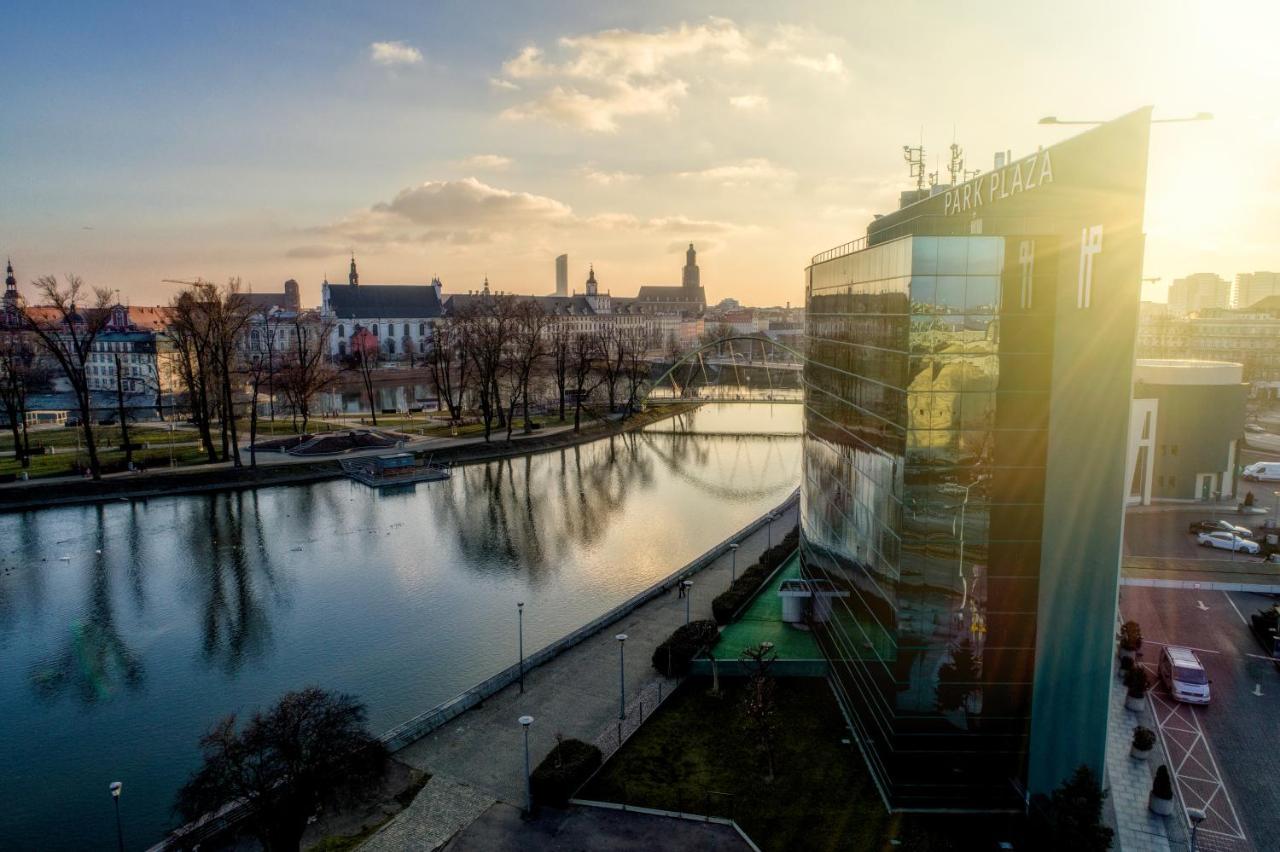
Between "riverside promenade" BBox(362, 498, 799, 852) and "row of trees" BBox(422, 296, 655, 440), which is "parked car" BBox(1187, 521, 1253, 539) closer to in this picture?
"riverside promenade" BBox(362, 498, 799, 852)

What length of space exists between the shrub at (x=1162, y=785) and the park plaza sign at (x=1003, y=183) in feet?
38.5

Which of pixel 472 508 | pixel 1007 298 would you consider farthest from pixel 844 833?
pixel 472 508

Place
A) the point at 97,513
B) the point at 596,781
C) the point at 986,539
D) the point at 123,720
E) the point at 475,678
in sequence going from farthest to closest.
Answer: the point at 97,513 → the point at 475,678 → the point at 123,720 → the point at 596,781 → the point at 986,539

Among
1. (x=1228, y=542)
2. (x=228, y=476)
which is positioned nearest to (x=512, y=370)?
(x=228, y=476)

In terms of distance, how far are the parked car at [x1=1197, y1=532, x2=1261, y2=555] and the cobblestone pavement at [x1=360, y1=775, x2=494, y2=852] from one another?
3221 cm

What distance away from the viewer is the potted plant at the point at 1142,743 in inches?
666

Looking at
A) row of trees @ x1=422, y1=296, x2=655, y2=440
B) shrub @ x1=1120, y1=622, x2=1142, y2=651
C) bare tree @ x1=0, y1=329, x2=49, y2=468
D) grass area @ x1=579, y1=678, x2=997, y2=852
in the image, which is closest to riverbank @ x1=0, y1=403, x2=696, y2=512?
row of trees @ x1=422, y1=296, x2=655, y2=440

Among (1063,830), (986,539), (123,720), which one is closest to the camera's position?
(1063,830)

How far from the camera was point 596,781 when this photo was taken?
51.8ft

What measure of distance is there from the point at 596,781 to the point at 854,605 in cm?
686

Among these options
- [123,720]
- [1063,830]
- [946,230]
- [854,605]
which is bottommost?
[123,720]

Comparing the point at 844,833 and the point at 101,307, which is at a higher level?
the point at 101,307

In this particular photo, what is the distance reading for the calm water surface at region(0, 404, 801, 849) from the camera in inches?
687

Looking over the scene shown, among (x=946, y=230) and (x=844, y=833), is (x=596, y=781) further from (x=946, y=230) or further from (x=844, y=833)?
(x=946, y=230)
